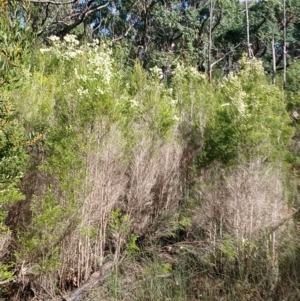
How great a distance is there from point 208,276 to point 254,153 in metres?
1.76

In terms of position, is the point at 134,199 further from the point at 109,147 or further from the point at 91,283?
the point at 91,283

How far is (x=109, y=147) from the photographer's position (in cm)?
518

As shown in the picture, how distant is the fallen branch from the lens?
15.9 ft

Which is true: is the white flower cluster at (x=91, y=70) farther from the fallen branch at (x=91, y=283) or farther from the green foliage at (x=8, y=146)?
the fallen branch at (x=91, y=283)

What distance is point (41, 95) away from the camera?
5.10m

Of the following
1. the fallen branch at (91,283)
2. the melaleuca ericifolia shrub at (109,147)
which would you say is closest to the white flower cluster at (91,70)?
the melaleuca ericifolia shrub at (109,147)

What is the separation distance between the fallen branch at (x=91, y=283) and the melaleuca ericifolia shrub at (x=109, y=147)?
13 cm

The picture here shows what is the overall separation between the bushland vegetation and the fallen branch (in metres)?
0.09

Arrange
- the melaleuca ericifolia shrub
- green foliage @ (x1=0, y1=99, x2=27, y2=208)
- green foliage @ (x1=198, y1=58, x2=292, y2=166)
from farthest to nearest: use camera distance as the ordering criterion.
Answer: green foliage @ (x1=198, y1=58, x2=292, y2=166) → the melaleuca ericifolia shrub → green foliage @ (x1=0, y1=99, x2=27, y2=208)

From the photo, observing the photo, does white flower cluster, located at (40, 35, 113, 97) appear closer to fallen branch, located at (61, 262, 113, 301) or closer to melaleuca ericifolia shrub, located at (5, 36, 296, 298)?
melaleuca ericifolia shrub, located at (5, 36, 296, 298)

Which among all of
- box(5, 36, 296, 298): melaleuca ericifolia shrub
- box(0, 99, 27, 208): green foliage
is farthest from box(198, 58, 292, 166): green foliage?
box(0, 99, 27, 208): green foliage

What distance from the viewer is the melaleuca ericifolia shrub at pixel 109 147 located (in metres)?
4.71

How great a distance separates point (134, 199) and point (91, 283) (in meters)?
1.56

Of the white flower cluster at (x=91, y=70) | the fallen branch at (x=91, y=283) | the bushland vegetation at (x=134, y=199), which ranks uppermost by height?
the white flower cluster at (x=91, y=70)
